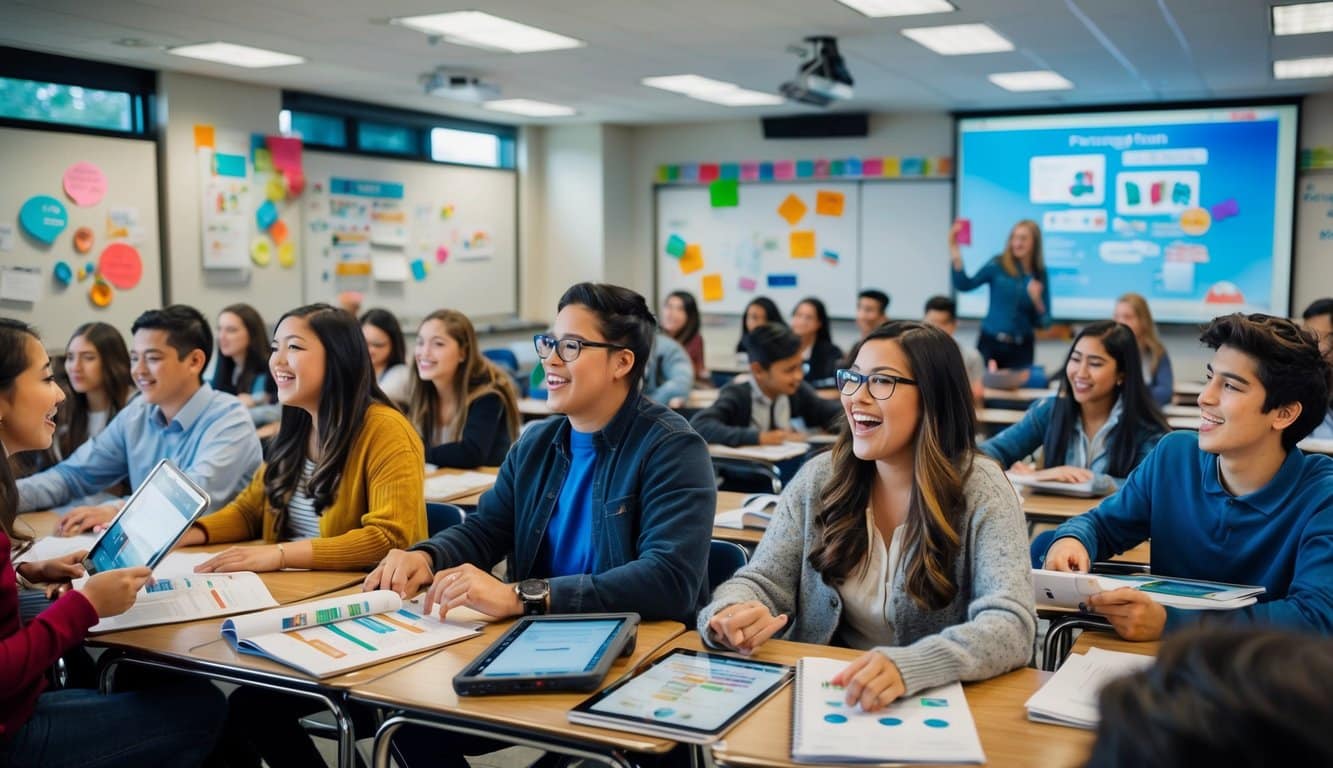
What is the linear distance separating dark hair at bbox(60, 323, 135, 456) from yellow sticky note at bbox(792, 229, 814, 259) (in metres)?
6.91

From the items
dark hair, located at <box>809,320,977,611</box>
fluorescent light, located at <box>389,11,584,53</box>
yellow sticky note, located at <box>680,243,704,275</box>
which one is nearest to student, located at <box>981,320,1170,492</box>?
dark hair, located at <box>809,320,977,611</box>

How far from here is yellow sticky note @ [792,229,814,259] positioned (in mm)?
10148

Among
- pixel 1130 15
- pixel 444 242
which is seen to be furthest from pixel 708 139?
pixel 1130 15

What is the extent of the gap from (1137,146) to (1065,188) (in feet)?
2.00

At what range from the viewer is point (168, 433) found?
3420mm

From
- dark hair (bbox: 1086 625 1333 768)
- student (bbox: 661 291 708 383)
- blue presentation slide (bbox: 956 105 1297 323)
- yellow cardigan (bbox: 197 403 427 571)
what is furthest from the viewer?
blue presentation slide (bbox: 956 105 1297 323)

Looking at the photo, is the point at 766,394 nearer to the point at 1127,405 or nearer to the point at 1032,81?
the point at 1127,405

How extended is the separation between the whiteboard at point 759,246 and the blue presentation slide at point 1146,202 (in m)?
1.11

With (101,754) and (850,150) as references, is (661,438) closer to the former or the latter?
(101,754)

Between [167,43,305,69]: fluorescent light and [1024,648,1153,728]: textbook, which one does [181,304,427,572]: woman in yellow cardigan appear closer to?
[1024,648,1153,728]: textbook

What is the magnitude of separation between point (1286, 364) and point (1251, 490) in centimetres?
27

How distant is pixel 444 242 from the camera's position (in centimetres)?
967

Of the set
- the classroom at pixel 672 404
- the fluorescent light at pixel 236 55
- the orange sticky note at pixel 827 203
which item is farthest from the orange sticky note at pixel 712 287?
the fluorescent light at pixel 236 55

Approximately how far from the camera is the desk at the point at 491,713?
5.29 feet
